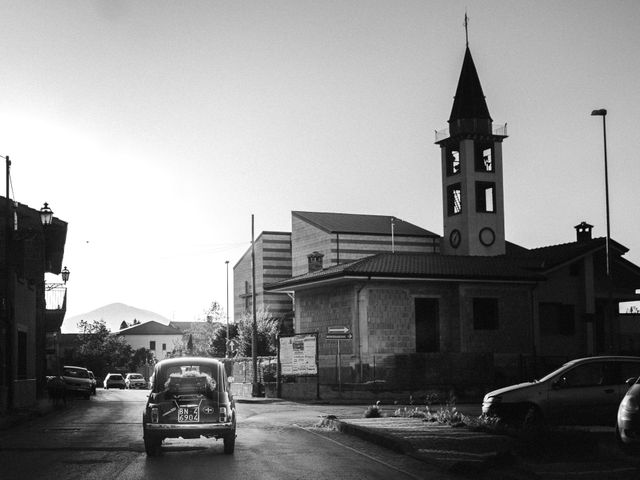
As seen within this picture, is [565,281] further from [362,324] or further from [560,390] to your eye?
[560,390]

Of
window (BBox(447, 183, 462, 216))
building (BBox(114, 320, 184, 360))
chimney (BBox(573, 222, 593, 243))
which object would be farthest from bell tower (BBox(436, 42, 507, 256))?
building (BBox(114, 320, 184, 360))

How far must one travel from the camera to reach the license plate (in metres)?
16.0

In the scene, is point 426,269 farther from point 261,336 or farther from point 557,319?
point 261,336

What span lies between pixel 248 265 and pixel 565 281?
81.2 meters

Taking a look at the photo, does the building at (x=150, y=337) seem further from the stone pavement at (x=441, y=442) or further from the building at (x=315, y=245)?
the stone pavement at (x=441, y=442)

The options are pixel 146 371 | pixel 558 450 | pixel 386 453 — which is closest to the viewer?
pixel 558 450

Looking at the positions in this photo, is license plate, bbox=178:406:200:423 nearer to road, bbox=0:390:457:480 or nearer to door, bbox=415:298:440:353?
road, bbox=0:390:457:480

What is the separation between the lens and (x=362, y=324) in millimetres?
40250

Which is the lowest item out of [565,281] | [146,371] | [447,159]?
[146,371]

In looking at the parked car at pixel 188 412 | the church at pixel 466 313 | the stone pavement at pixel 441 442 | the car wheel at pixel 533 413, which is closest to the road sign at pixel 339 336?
the church at pixel 466 313

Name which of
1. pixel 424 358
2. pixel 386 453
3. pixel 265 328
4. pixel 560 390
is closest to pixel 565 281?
pixel 424 358

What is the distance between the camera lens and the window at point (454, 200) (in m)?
73.8

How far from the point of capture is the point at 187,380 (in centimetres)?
1650

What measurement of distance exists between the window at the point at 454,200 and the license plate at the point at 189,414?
194 feet
